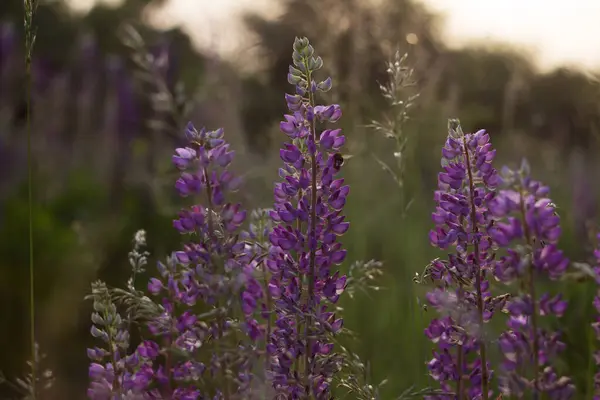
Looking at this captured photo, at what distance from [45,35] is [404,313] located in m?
12.1

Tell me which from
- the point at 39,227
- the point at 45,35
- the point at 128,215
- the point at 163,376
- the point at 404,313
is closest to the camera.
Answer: the point at 163,376

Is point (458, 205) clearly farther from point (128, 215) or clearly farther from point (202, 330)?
point (128, 215)

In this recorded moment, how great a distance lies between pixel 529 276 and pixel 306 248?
1.35ft

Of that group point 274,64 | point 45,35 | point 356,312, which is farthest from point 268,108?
point 356,312

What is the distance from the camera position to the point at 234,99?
429 cm

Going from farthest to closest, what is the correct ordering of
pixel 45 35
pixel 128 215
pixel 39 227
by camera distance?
pixel 45 35
pixel 128 215
pixel 39 227

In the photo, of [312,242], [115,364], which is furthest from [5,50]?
[312,242]

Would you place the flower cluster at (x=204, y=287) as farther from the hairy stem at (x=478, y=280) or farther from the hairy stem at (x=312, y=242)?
the hairy stem at (x=478, y=280)

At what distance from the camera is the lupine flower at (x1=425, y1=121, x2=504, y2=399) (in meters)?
1.33

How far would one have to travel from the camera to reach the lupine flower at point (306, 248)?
1.29 m

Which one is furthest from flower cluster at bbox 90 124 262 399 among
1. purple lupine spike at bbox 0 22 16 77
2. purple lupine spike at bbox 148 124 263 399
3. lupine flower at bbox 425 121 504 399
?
purple lupine spike at bbox 0 22 16 77

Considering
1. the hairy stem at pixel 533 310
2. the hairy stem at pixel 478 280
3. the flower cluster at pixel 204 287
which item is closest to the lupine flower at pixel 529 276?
the hairy stem at pixel 533 310

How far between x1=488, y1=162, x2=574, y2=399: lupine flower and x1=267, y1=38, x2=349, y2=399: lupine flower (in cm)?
30

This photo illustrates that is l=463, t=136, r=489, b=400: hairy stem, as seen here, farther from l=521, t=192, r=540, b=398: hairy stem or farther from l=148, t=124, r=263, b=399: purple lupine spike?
l=148, t=124, r=263, b=399: purple lupine spike
